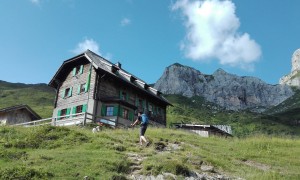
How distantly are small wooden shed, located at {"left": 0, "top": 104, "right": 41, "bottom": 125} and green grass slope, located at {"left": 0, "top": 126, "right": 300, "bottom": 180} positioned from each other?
2121 cm

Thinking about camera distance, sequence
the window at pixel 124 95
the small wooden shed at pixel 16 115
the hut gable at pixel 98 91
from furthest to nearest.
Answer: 1. the window at pixel 124 95
2. the small wooden shed at pixel 16 115
3. the hut gable at pixel 98 91

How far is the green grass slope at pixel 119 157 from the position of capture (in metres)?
14.3

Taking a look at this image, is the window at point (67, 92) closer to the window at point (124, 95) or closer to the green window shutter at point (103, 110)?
the green window shutter at point (103, 110)

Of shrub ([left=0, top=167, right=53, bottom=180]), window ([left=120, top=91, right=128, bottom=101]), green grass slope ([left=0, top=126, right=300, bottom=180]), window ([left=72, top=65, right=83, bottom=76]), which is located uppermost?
window ([left=72, top=65, right=83, bottom=76])

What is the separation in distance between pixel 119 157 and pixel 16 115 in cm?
3200

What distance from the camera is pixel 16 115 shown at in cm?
4438

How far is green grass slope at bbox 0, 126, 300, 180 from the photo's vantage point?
14281 mm

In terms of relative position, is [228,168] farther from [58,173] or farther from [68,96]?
[68,96]

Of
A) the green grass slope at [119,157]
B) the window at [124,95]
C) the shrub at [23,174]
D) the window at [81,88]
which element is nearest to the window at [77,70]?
the window at [81,88]

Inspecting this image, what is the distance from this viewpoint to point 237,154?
23.1 meters

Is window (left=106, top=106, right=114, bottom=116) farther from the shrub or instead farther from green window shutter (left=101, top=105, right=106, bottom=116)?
the shrub

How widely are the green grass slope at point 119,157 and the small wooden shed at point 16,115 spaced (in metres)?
21.2

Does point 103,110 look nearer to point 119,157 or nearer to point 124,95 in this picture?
point 124,95

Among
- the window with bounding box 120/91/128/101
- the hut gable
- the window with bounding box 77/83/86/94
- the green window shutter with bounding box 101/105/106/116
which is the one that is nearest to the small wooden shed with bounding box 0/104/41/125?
the hut gable
